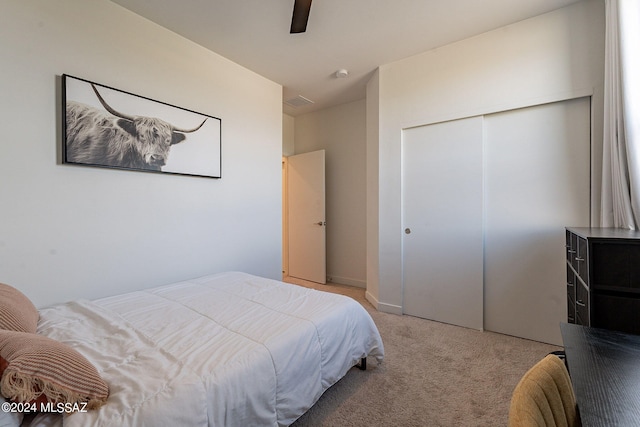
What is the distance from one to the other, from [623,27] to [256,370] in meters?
3.01

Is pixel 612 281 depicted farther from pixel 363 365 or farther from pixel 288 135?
pixel 288 135

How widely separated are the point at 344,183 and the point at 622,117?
299 cm

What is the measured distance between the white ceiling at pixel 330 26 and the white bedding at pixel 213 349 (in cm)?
227

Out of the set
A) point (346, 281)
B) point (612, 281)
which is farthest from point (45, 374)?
point (346, 281)

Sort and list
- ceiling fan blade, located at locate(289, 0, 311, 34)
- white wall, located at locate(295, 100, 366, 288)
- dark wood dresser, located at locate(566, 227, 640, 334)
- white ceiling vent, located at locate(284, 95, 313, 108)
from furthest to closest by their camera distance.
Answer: white wall, located at locate(295, 100, 366, 288), white ceiling vent, located at locate(284, 95, 313, 108), ceiling fan blade, located at locate(289, 0, 311, 34), dark wood dresser, located at locate(566, 227, 640, 334)

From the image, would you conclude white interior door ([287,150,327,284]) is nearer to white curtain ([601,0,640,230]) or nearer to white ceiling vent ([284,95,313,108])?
white ceiling vent ([284,95,313,108])

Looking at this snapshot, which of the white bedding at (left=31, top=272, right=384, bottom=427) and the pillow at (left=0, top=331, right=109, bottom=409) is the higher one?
the pillow at (left=0, top=331, right=109, bottom=409)

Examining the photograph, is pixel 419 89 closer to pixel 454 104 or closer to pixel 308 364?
pixel 454 104

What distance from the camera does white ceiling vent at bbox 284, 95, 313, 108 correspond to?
3977mm

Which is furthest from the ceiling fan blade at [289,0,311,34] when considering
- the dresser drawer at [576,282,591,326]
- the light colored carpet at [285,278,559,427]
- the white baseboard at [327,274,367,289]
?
the white baseboard at [327,274,367,289]

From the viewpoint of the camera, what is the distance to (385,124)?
10.4 feet

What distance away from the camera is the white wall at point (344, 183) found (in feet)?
13.6

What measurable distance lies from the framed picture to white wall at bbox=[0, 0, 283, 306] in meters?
0.07

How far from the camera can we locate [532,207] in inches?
95.4
